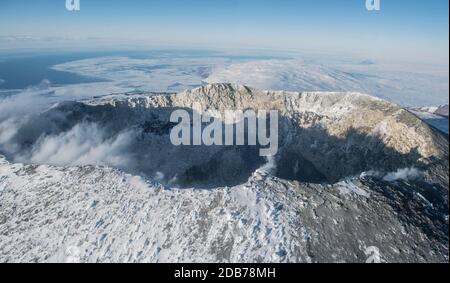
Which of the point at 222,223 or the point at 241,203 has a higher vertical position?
the point at 241,203

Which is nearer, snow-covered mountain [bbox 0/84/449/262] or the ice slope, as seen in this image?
the ice slope

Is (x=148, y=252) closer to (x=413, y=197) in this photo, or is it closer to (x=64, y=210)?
(x=64, y=210)

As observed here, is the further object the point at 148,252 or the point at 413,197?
the point at 413,197

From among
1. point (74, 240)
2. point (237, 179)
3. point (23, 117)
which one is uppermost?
point (23, 117)

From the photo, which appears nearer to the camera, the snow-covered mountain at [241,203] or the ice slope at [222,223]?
the ice slope at [222,223]

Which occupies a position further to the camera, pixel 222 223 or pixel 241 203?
pixel 241 203
